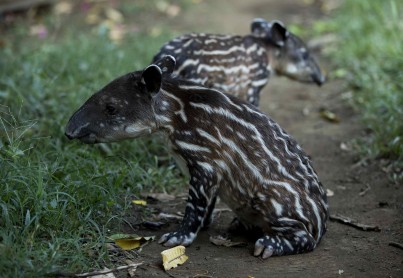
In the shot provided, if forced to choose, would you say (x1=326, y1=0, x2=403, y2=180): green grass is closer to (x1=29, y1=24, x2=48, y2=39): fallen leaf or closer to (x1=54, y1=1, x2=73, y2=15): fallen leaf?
(x1=29, y1=24, x2=48, y2=39): fallen leaf

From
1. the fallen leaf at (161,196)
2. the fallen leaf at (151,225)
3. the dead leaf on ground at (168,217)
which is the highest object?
the fallen leaf at (151,225)

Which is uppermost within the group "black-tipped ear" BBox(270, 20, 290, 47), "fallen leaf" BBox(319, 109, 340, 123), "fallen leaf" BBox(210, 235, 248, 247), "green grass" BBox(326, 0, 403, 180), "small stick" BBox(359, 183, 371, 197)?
"black-tipped ear" BBox(270, 20, 290, 47)

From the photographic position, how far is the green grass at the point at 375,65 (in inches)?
335

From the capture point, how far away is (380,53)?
36.4ft

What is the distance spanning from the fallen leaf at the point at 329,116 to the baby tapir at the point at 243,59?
0.53m

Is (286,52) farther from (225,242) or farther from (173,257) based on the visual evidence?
(173,257)

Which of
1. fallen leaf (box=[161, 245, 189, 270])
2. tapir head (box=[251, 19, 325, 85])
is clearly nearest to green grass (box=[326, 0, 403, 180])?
tapir head (box=[251, 19, 325, 85])

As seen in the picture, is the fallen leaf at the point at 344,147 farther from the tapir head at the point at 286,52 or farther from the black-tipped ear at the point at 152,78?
the black-tipped ear at the point at 152,78

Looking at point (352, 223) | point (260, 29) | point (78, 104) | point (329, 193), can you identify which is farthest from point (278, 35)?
point (352, 223)

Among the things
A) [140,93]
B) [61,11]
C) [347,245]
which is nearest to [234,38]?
[140,93]

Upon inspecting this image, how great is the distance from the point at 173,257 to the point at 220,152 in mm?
1019

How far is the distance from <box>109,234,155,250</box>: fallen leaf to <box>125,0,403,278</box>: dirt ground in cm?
10

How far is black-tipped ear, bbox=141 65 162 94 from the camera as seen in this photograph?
581 cm

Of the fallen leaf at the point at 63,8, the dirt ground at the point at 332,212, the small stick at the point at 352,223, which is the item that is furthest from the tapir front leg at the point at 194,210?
the fallen leaf at the point at 63,8
